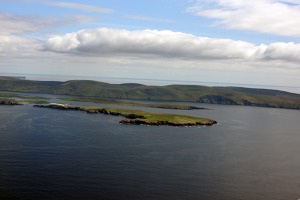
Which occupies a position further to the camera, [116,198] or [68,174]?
[68,174]

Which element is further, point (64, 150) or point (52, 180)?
point (64, 150)

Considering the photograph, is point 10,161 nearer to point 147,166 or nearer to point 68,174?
point 68,174

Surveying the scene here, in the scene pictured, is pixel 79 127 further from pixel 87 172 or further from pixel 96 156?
pixel 87 172

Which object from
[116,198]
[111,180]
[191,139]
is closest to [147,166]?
[111,180]

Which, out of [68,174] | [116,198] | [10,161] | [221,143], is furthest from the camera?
[221,143]

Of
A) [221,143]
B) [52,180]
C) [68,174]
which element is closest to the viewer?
[52,180]

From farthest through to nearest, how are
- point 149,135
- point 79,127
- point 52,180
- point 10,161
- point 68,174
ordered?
1. point 79,127
2. point 149,135
3. point 10,161
4. point 68,174
5. point 52,180

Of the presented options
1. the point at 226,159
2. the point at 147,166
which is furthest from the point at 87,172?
the point at 226,159
